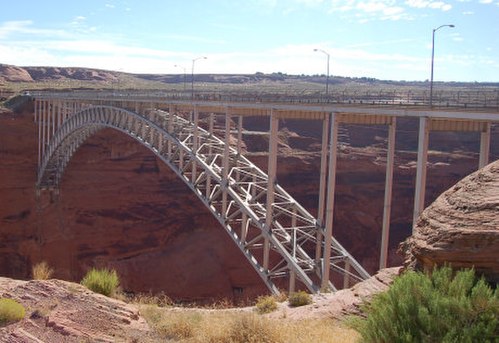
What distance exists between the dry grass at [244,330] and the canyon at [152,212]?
107 feet

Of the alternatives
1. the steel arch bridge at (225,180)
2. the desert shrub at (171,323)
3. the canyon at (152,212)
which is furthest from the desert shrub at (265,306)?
the canyon at (152,212)

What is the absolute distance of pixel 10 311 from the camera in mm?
9711

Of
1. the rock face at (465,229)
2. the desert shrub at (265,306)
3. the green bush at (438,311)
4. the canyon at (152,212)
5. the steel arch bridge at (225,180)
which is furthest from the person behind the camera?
the canyon at (152,212)

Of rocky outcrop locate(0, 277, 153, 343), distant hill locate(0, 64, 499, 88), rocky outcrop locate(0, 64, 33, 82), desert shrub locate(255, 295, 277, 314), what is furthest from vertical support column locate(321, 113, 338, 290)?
rocky outcrop locate(0, 64, 33, 82)

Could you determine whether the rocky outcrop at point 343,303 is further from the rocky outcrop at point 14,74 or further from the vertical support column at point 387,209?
the rocky outcrop at point 14,74

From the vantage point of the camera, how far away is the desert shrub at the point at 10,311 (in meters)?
9.69

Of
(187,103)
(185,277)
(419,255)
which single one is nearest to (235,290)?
(185,277)

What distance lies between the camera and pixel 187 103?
28422mm

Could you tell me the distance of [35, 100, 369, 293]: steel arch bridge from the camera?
21453 mm

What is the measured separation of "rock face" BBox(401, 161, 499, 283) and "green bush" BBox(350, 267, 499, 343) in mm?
262

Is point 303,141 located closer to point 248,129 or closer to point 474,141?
point 248,129

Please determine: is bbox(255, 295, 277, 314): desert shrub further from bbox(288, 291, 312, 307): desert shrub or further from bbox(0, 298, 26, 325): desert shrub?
bbox(0, 298, 26, 325): desert shrub

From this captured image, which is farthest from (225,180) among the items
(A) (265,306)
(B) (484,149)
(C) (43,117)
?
(C) (43,117)

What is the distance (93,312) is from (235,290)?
3432 cm
